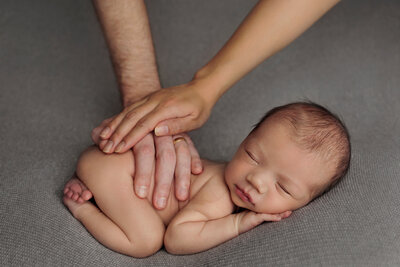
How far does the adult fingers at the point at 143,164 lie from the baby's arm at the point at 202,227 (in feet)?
0.38

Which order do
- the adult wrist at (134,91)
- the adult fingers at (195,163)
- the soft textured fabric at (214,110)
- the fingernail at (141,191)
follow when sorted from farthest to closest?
1. the adult wrist at (134,91)
2. the adult fingers at (195,163)
3. the fingernail at (141,191)
4. the soft textured fabric at (214,110)

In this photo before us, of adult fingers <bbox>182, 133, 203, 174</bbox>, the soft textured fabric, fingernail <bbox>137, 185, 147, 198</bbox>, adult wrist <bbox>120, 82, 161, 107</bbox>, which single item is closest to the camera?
the soft textured fabric

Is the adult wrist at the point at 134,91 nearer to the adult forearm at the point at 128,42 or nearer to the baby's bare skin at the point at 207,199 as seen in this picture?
the adult forearm at the point at 128,42

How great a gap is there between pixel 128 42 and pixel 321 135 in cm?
79

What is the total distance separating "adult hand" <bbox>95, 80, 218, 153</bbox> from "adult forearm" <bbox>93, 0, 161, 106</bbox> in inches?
9.6

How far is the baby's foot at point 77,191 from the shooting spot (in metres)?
1.28

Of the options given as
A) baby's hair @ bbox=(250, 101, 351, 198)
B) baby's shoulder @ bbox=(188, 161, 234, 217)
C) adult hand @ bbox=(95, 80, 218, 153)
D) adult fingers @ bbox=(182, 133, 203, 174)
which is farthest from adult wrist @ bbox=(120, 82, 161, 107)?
baby's hair @ bbox=(250, 101, 351, 198)

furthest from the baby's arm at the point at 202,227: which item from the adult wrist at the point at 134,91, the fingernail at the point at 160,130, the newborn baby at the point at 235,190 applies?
the adult wrist at the point at 134,91

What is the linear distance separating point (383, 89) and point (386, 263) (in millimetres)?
975

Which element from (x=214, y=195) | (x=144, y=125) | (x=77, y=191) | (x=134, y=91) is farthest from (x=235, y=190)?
(x=134, y=91)

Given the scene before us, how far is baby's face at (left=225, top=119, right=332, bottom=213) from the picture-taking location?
1220 millimetres

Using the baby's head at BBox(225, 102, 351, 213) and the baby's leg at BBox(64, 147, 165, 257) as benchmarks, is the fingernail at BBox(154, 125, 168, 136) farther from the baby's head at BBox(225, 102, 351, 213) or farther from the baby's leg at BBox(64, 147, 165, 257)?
the baby's head at BBox(225, 102, 351, 213)

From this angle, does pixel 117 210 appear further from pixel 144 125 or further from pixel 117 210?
pixel 144 125

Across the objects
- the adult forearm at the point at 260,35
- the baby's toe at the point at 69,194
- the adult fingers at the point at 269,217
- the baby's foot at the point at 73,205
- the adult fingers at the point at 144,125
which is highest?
the adult forearm at the point at 260,35
